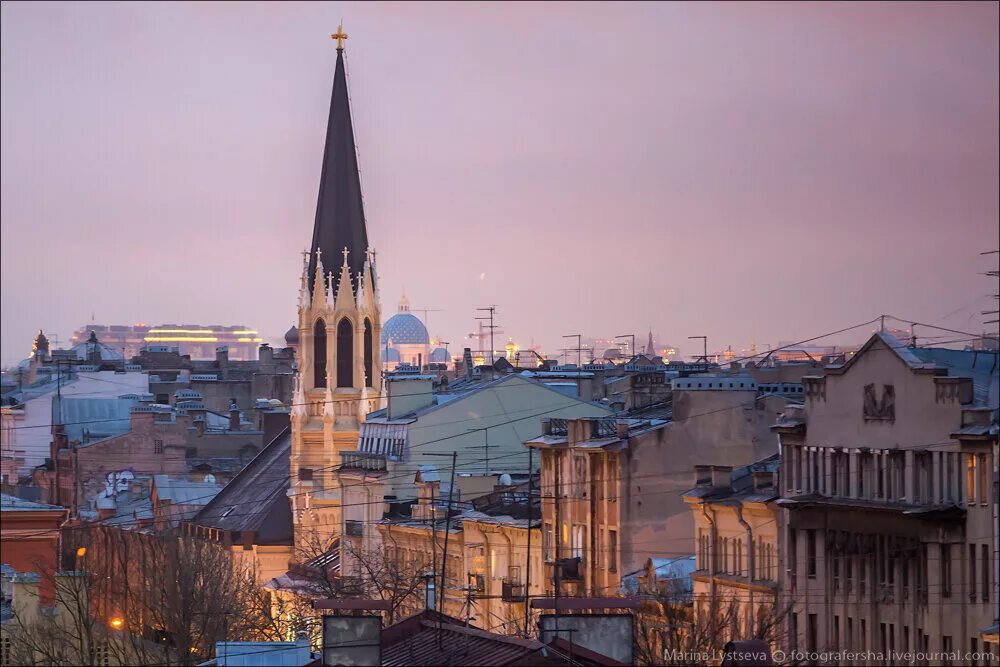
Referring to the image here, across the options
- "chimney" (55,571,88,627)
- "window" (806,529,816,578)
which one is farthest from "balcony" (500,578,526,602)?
"window" (806,529,816,578)

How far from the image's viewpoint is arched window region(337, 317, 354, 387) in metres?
114

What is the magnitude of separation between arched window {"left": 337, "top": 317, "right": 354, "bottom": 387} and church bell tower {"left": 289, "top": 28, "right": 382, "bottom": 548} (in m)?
0.04

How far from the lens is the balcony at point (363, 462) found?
94375mm

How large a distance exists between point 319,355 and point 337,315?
173cm

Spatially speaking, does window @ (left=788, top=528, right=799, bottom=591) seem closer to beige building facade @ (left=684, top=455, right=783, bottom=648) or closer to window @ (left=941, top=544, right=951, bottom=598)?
beige building facade @ (left=684, top=455, right=783, bottom=648)

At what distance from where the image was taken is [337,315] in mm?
114125

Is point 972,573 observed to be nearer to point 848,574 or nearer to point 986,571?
point 986,571

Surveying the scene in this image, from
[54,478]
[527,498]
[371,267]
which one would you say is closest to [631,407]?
[527,498]

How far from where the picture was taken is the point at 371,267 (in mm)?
115750

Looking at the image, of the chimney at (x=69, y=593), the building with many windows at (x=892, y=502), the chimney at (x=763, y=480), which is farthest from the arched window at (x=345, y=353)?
the building with many windows at (x=892, y=502)

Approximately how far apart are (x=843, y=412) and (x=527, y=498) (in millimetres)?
23024

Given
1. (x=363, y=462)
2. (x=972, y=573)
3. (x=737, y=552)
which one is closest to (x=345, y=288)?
(x=363, y=462)

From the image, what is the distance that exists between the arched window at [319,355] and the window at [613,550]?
4694cm

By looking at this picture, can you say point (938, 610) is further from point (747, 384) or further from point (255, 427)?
point (255, 427)
